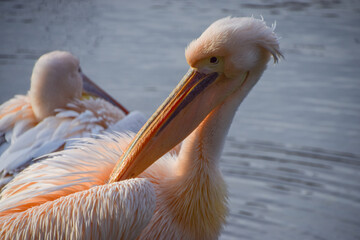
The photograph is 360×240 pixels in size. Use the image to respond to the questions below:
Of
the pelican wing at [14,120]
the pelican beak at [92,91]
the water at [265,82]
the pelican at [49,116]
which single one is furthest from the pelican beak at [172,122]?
the pelican beak at [92,91]

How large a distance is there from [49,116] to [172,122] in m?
1.50

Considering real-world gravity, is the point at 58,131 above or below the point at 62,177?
below

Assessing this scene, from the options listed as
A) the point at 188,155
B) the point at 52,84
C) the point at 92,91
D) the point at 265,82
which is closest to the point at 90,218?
the point at 188,155

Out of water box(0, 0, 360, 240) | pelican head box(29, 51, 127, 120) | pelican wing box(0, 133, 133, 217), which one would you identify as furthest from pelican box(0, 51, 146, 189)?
water box(0, 0, 360, 240)

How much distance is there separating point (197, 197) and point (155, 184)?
0.22 metres

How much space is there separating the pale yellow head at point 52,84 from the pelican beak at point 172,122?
1412mm

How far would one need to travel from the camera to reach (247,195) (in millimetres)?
4297

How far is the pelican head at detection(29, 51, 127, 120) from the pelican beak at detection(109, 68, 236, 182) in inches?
55.7

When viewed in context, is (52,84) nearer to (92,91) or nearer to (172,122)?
(92,91)

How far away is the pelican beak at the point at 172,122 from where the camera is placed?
2496mm

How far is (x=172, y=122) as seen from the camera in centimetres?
253

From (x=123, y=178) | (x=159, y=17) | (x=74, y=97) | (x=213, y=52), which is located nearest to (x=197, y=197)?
(x=123, y=178)

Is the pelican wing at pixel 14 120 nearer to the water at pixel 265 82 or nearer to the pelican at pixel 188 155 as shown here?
the pelican at pixel 188 155

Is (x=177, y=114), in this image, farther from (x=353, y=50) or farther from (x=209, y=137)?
(x=353, y=50)
